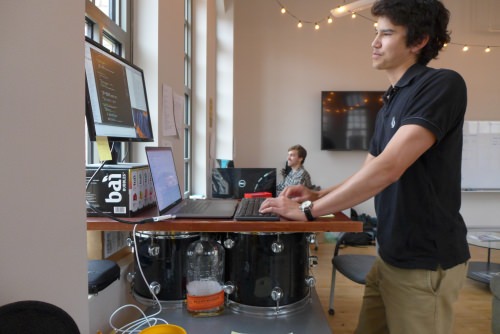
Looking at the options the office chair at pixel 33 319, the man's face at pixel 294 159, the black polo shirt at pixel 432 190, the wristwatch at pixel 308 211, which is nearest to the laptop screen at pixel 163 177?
the wristwatch at pixel 308 211

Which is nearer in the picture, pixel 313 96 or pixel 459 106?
pixel 459 106

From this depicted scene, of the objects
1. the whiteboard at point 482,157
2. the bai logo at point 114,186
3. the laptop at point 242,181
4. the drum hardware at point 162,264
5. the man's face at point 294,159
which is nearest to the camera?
the bai logo at point 114,186

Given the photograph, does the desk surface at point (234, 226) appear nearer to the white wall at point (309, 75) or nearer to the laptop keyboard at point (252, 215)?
the laptop keyboard at point (252, 215)

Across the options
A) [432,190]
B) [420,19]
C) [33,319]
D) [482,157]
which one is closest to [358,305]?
[432,190]

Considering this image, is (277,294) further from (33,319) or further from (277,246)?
(33,319)

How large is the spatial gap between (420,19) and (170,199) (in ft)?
3.47

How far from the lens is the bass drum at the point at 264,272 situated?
120 centimetres

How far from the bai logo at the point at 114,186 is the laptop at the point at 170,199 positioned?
0.11 m

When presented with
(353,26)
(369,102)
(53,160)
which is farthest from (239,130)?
(53,160)

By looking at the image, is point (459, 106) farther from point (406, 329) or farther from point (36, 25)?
point (36, 25)

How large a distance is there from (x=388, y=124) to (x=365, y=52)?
4.64 m

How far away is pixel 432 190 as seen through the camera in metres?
1.07

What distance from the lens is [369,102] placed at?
5.34 meters

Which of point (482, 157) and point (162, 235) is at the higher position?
point (482, 157)
